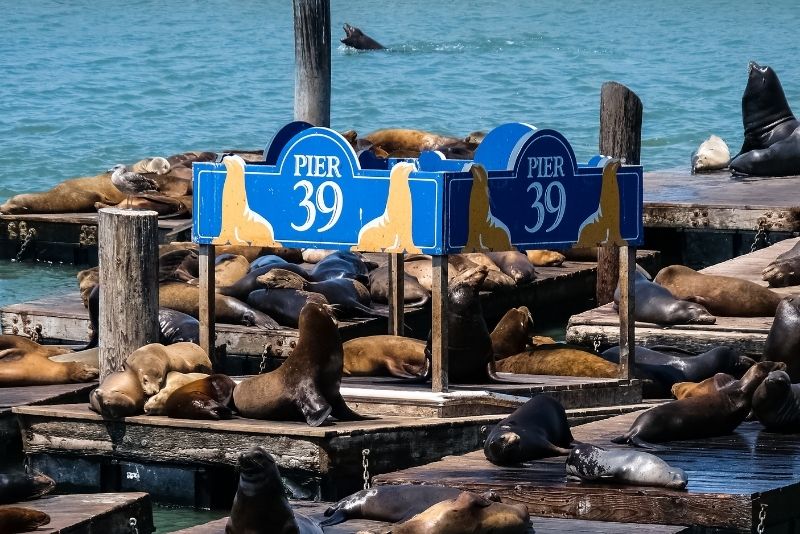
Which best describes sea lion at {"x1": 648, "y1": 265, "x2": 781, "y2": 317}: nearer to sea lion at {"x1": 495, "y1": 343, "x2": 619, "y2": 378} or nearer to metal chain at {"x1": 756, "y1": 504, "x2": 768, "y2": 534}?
sea lion at {"x1": 495, "y1": 343, "x2": 619, "y2": 378}

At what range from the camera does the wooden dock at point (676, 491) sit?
630 centimetres

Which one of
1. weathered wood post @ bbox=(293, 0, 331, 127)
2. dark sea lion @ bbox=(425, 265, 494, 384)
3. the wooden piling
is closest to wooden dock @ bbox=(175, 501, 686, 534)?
dark sea lion @ bbox=(425, 265, 494, 384)

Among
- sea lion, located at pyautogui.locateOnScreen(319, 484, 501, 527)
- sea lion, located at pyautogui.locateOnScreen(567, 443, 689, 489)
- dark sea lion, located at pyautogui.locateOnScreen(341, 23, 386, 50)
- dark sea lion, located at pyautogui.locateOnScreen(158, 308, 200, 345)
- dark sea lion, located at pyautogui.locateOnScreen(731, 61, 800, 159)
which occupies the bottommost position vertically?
sea lion, located at pyautogui.locateOnScreen(319, 484, 501, 527)

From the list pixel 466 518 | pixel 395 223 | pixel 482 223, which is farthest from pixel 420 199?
pixel 466 518

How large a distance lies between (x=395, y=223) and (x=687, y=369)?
200 cm

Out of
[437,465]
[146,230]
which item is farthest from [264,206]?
[437,465]

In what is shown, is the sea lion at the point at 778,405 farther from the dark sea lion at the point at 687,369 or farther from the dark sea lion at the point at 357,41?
the dark sea lion at the point at 357,41

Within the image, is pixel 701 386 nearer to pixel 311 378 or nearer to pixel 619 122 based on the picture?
pixel 311 378

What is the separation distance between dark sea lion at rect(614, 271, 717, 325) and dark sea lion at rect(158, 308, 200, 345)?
2.58 metres

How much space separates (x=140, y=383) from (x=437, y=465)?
1949mm

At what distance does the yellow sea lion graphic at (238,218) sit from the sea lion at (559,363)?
1.62 meters

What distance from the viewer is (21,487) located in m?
6.95

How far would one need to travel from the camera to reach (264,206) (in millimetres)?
8734

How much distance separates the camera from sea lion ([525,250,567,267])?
13344mm
